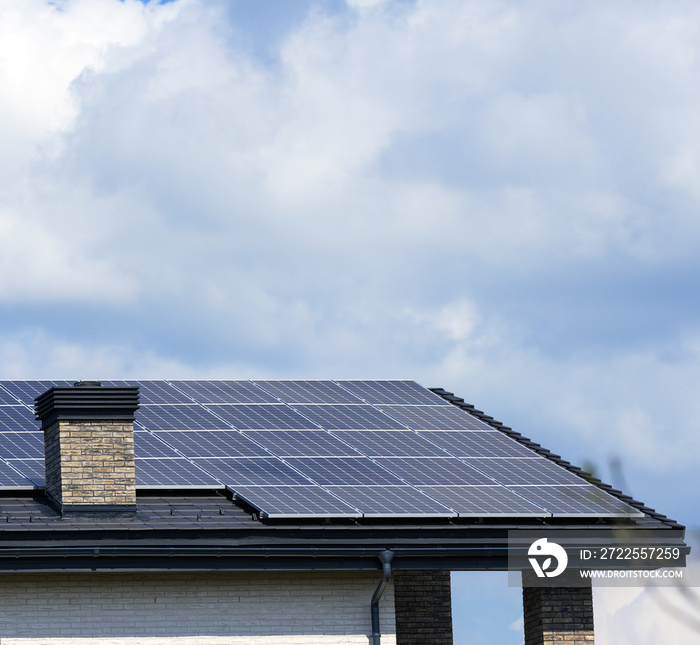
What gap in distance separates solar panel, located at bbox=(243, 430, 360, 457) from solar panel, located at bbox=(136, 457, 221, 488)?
61.3 inches

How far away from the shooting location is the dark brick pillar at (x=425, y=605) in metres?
20.2

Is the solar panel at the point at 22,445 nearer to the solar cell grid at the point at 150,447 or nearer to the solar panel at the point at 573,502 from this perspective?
the solar cell grid at the point at 150,447

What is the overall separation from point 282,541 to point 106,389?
3.20 meters

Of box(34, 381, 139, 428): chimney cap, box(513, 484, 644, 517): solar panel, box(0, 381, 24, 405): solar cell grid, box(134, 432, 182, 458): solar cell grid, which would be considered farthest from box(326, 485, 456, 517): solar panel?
box(0, 381, 24, 405): solar cell grid

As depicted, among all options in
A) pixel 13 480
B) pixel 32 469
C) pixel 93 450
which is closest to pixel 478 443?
pixel 93 450

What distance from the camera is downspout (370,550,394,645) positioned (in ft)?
49.2

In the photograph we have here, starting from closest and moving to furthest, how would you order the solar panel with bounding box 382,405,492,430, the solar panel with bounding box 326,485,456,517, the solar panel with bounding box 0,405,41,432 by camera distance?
the solar panel with bounding box 326,485,456,517, the solar panel with bounding box 0,405,41,432, the solar panel with bounding box 382,405,492,430

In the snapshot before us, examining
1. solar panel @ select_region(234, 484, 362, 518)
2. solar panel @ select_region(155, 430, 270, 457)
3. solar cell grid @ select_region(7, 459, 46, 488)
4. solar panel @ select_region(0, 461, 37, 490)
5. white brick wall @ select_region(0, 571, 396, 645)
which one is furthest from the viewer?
solar panel @ select_region(155, 430, 270, 457)

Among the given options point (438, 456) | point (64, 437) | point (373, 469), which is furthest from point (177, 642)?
point (438, 456)

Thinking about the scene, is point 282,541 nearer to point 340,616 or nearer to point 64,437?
point 340,616

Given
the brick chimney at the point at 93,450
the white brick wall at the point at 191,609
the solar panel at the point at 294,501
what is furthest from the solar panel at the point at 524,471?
the brick chimney at the point at 93,450

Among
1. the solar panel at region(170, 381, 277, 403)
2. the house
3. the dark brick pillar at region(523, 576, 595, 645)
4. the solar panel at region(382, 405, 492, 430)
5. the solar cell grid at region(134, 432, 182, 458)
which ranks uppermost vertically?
the solar panel at region(170, 381, 277, 403)

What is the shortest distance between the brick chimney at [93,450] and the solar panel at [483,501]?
4626 millimetres

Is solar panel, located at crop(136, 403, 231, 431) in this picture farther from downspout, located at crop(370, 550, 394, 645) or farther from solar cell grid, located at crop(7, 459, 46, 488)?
downspout, located at crop(370, 550, 394, 645)
